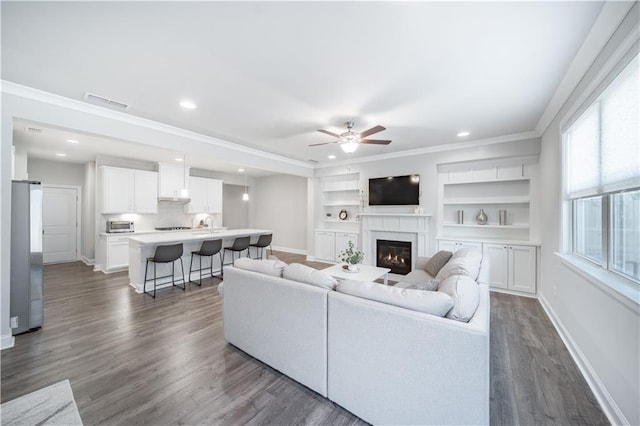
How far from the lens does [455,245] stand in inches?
185

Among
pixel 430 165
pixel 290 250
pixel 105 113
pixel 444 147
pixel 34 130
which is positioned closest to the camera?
pixel 105 113

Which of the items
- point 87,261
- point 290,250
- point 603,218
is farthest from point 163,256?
point 603,218

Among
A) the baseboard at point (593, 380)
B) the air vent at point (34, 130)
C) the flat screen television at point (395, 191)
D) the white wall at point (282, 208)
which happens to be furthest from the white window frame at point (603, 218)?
the air vent at point (34, 130)

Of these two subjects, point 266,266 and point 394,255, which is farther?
point 394,255

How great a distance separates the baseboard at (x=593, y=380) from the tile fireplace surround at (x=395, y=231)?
2.14m

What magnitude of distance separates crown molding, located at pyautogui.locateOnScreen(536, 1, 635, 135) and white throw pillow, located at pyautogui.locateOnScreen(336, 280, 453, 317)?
6.79 ft

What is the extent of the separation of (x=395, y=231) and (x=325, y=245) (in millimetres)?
2125

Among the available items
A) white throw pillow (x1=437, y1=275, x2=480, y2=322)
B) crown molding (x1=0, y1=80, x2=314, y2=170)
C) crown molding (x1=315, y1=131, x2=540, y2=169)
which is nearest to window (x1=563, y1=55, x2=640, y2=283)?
white throw pillow (x1=437, y1=275, x2=480, y2=322)

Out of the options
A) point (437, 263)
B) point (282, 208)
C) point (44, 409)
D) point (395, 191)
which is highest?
→ point (395, 191)

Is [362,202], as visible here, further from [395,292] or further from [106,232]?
[106,232]

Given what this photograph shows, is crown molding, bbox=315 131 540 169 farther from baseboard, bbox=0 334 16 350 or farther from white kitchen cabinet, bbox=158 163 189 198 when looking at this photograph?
baseboard, bbox=0 334 16 350

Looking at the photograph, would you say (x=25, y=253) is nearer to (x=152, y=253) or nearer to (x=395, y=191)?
(x=152, y=253)

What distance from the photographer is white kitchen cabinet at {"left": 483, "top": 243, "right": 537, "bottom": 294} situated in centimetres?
404

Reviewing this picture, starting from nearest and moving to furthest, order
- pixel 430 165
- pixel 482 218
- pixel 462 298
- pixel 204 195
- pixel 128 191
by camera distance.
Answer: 1. pixel 462 298
2. pixel 482 218
3. pixel 430 165
4. pixel 128 191
5. pixel 204 195
